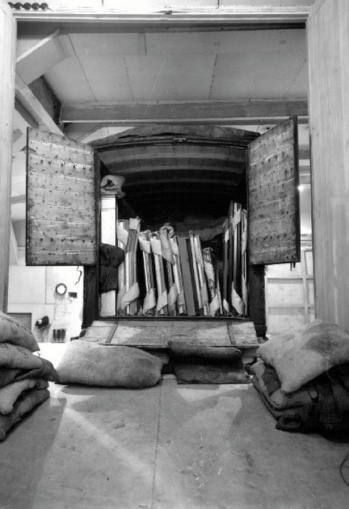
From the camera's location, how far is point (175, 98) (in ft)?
19.5

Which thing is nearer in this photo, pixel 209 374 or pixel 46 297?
pixel 209 374

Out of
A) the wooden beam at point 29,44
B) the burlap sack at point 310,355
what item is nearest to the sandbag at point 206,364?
the burlap sack at point 310,355

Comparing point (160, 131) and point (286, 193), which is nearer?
point (286, 193)

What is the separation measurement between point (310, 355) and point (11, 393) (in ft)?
5.56

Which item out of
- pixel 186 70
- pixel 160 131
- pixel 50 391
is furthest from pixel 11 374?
pixel 186 70

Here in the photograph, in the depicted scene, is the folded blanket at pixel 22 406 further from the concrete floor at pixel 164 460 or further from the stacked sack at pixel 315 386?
the stacked sack at pixel 315 386

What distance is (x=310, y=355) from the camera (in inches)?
76.0

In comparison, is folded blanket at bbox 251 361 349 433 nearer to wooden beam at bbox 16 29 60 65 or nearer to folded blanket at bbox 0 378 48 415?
folded blanket at bbox 0 378 48 415

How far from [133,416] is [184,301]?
2834 millimetres

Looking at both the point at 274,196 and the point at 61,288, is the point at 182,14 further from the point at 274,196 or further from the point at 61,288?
the point at 61,288

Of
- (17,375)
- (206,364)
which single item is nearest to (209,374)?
(206,364)

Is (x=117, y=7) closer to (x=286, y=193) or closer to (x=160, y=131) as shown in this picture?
(x=160, y=131)

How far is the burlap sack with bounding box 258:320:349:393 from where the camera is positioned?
1.85m

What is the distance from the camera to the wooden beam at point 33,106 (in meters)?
4.65
